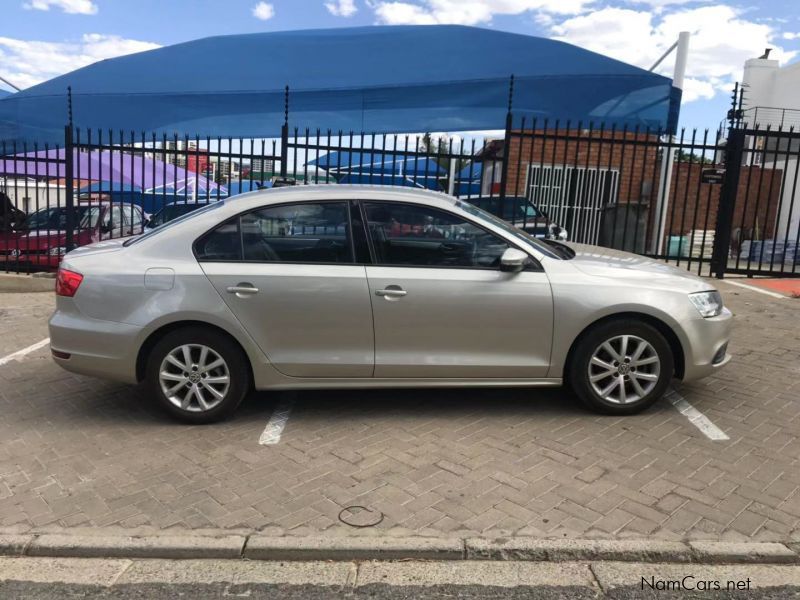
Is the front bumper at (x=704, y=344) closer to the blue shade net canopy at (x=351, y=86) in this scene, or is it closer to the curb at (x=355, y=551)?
the curb at (x=355, y=551)

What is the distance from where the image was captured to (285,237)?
443 centimetres

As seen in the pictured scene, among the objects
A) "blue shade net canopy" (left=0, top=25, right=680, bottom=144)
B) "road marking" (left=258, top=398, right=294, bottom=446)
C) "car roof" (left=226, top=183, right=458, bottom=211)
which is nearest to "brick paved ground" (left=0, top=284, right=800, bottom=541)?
"road marking" (left=258, top=398, right=294, bottom=446)

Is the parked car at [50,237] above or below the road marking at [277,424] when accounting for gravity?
above

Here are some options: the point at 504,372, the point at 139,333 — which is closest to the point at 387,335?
the point at 504,372

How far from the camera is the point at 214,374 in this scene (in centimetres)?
439

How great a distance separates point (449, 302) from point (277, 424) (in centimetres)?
150

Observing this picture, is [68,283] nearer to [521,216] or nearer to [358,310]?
[358,310]

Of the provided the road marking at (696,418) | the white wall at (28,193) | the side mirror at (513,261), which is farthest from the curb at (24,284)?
the road marking at (696,418)

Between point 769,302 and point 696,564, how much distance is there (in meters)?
7.18

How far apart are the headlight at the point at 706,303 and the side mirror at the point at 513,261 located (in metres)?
1.23

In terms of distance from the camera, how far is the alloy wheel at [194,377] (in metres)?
4.33

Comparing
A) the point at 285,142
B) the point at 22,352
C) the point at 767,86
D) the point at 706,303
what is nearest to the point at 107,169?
the point at 285,142

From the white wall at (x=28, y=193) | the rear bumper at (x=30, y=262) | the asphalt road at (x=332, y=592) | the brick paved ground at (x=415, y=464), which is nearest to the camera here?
the asphalt road at (x=332, y=592)

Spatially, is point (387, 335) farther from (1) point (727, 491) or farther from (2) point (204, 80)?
(2) point (204, 80)
